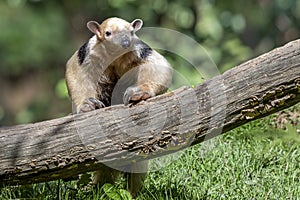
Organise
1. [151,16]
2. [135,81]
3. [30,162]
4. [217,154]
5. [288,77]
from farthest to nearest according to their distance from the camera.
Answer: [151,16] → [217,154] → [135,81] → [30,162] → [288,77]

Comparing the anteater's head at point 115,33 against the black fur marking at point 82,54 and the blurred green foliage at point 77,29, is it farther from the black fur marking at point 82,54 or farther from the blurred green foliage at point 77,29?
the blurred green foliage at point 77,29

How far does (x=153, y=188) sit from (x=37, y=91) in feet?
19.9

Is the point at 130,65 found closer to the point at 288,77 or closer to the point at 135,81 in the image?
the point at 135,81

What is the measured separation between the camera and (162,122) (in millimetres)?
3676

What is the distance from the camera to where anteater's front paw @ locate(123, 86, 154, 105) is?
12.3ft

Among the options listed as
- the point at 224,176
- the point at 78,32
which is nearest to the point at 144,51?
the point at 224,176

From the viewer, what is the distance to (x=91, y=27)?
429 cm

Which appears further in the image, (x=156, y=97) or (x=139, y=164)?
(x=139, y=164)

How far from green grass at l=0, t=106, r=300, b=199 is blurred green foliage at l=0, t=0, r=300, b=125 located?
14.4ft

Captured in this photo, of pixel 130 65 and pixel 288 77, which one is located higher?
pixel 130 65

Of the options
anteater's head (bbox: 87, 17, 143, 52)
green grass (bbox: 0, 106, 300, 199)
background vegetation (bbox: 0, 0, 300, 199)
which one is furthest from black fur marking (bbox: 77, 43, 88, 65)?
background vegetation (bbox: 0, 0, 300, 199)

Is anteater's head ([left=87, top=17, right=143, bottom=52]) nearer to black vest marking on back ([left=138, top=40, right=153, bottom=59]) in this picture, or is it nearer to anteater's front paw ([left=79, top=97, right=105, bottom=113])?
black vest marking on back ([left=138, top=40, right=153, bottom=59])

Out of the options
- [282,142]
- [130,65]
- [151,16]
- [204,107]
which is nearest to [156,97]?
[204,107]

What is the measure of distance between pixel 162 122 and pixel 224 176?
75cm
